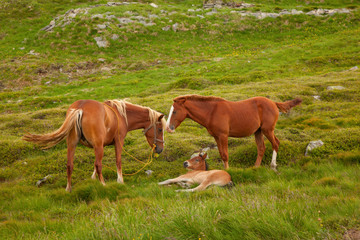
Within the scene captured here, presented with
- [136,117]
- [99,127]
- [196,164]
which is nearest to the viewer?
[99,127]

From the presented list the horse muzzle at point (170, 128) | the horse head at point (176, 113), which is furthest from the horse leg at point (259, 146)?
the horse muzzle at point (170, 128)

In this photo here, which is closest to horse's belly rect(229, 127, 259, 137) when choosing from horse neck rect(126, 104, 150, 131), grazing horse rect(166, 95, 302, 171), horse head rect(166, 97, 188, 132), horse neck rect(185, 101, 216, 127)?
grazing horse rect(166, 95, 302, 171)

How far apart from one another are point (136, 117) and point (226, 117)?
337 centimetres

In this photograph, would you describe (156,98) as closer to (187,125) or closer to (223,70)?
(187,125)

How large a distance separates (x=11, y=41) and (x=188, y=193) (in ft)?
136

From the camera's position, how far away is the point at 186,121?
16.6 metres

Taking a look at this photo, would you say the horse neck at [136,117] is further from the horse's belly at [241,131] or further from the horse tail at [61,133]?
the horse's belly at [241,131]

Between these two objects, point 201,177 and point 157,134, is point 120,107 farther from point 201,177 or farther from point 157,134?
point 201,177

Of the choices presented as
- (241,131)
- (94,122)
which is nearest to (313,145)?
(241,131)

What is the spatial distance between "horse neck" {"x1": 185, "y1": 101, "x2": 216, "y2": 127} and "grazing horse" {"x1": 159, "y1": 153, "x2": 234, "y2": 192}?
1.30m

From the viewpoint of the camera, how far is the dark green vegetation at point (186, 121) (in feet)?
14.9

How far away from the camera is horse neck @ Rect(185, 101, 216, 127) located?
9.95m

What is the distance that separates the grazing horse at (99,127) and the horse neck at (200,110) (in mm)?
1373

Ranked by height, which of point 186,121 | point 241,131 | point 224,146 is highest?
point 241,131
